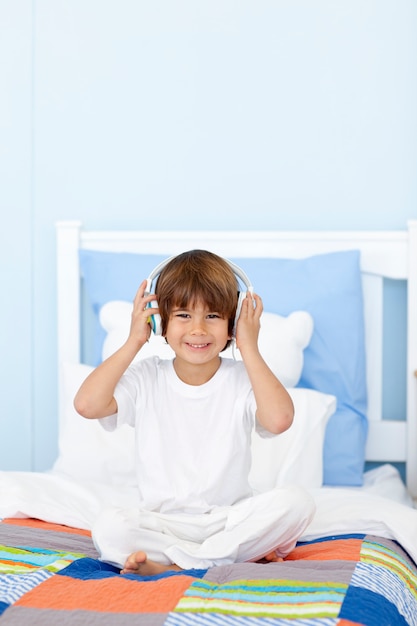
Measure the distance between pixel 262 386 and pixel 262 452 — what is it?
1.60 ft

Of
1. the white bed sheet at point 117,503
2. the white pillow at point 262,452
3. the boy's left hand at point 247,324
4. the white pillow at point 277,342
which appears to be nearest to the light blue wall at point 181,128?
the white pillow at point 277,342

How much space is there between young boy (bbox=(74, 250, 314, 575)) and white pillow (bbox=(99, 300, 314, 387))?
0.42m

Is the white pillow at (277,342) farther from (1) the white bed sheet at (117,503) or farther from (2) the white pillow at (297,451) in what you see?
(1) the white bed sheet at (117,503)

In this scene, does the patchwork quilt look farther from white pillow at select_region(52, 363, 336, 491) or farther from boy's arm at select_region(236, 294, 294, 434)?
white pillow at select_region(52, 363, 336, 491)

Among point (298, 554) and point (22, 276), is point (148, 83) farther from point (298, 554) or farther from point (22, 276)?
point (298, 554)

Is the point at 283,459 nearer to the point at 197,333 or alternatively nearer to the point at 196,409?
the point at 196,409

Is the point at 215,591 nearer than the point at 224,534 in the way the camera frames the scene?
Yes

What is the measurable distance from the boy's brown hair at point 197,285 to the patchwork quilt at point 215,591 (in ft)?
1.45

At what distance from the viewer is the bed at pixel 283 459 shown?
1.13 metres


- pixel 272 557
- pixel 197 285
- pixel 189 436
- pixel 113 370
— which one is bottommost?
pixel 272 557

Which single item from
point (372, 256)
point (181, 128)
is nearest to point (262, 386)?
point (372, 256)

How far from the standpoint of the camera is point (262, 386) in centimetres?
148

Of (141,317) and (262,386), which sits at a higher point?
(141,317)

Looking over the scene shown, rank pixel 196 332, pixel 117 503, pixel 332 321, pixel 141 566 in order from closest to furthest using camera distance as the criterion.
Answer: pixel 141 566 < pixel 196 332 < pixel 117 503 < pixel 332 321
